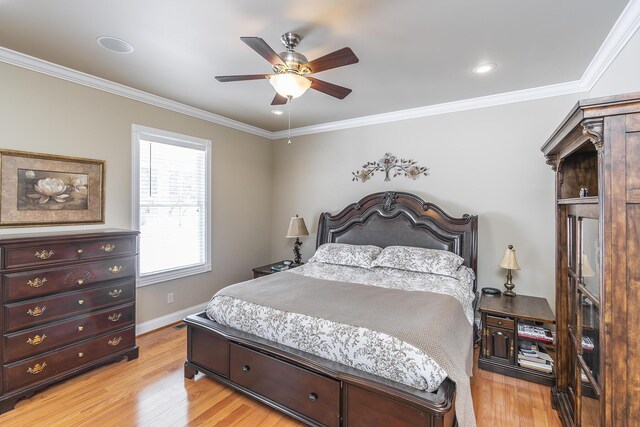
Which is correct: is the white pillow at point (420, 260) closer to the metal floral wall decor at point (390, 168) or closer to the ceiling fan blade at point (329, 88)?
the metal floral wall decor at point (390, 168)

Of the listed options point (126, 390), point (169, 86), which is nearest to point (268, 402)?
point (126, 390)

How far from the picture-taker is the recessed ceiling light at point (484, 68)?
8.81ft

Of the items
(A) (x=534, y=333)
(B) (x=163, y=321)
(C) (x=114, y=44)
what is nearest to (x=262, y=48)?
(C) (x=114, y=44)

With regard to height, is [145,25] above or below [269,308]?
above

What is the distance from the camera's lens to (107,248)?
2.74 meters

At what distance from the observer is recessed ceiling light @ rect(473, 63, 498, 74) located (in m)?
2.69

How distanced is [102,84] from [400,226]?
354 cm

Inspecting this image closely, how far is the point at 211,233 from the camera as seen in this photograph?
4230mm

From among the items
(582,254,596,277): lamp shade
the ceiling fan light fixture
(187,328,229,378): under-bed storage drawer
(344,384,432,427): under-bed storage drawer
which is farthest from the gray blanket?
the ceiling fan light fixture

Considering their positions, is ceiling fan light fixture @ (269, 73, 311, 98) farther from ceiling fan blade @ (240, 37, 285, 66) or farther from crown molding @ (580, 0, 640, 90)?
crown molding @ (580, 0, 640, 90)

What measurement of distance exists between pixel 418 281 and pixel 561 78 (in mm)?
2354

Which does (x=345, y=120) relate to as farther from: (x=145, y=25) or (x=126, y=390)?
(x=126, y=390)

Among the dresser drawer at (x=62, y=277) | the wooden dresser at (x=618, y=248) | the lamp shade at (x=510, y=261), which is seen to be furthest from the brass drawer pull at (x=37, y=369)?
the lamp shade at (x=510, y=261)

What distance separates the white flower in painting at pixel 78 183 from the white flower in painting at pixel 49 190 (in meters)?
0.07
